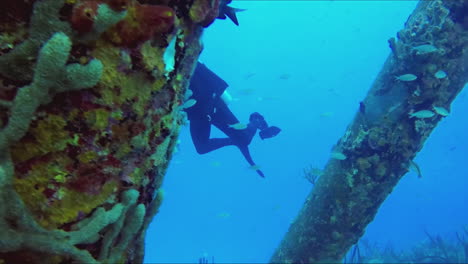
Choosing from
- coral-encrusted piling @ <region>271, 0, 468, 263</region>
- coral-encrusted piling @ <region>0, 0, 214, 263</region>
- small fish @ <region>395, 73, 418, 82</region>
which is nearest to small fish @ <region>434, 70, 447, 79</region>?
coral-encrusted piling @ <region>271, 0, 468, 263</region>

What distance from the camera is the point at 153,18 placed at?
1561 millimetres

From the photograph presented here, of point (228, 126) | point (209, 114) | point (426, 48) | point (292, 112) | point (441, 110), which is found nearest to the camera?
point (426, 48)

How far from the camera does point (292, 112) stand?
120938 mm

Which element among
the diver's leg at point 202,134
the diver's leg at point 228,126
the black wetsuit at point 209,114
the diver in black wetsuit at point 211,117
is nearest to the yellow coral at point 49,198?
the diver in black wetsuit at point 211,117

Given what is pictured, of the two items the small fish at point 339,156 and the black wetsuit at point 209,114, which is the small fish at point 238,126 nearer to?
the black wetsuit at point 209,114

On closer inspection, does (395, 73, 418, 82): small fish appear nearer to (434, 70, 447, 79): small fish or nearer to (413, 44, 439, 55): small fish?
(434, 70, 447, 79): small fish

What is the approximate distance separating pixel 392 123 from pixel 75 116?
6.09 m

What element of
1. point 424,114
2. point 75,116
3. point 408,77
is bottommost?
point 75,116

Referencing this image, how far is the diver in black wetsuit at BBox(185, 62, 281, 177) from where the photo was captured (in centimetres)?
733

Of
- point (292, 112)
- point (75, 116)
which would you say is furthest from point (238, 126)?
point (292, 112)

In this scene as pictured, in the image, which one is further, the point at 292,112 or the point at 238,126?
the point at 292,112

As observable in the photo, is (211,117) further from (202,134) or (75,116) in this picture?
(75,116)

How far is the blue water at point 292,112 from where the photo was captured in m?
101

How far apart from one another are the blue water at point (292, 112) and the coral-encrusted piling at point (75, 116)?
93631 mm
